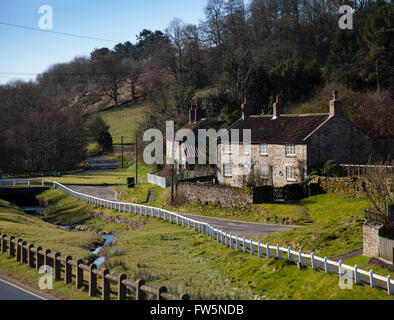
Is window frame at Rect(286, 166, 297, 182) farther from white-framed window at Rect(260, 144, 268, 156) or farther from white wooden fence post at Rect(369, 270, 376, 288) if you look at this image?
white wooden fence post at Rect(369, 270, 376, 288)

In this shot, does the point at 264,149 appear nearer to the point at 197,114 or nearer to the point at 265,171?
the point at 265,171

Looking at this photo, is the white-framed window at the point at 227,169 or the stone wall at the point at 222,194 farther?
the white-framed window at the point at 227,169

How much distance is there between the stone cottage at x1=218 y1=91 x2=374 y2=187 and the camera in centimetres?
4434

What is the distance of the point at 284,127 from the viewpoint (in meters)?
47.7

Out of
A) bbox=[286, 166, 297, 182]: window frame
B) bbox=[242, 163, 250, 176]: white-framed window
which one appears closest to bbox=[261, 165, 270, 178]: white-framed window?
bbox=[242, 163, 250, 176]: white-framed window

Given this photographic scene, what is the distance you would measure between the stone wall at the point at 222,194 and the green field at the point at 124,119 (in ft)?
218

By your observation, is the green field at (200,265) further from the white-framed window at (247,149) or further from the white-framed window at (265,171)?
the white-framed window at (247,149)

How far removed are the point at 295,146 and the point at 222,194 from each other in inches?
312

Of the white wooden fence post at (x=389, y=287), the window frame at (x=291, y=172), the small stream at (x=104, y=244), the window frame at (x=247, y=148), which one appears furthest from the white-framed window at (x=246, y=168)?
the white wooden fence post at (x=389, y=287)

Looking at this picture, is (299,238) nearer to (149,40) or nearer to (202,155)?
(202,155)

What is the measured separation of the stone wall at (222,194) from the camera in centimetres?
4128

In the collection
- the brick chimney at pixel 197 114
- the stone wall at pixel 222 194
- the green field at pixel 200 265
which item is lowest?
the green field at pixel 200 265

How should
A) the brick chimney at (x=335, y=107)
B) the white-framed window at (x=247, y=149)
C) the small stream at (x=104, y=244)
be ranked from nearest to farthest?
the small stream at (x=104, y=244) < the brick chimney at (x=335, y=107) < the white-framed window at (x=247, y=149)

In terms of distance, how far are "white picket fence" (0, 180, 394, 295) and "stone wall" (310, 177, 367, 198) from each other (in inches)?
465
